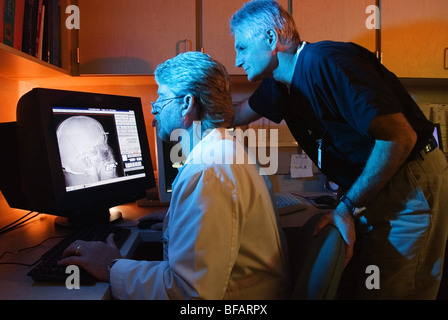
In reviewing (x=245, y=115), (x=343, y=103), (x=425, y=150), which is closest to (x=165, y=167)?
(x=245, y=115)

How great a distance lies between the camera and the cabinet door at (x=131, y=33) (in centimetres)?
138

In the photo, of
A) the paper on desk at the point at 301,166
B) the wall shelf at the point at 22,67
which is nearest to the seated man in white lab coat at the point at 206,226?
the wall shelf at the point at 22,67

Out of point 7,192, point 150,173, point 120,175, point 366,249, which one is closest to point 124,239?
point 120,175

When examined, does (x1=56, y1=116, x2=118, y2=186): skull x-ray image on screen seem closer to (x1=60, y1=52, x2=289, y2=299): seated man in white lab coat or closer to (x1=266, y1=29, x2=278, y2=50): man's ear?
(x1=60, y1=52, x2=289, y2=299): seated man in white lab coat

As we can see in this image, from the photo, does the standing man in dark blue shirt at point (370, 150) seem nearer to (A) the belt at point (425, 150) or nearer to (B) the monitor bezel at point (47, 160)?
(A) the belt at point (425, 150)

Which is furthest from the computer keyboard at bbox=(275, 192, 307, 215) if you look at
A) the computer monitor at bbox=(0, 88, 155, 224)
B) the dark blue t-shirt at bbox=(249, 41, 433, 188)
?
the computer monitor at bbox=(0, 88, 155, 224)

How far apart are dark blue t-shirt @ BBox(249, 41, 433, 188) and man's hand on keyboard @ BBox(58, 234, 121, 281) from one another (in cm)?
83

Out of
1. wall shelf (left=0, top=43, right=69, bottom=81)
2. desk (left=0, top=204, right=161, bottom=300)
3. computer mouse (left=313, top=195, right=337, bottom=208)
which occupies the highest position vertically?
wall shelf (left=0, top=43, right=69, bottom=81)

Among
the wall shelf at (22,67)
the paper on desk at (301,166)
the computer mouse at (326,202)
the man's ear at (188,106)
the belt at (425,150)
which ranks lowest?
the computer mouse at (326,202)

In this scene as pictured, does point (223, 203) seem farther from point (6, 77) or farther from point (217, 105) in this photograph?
point (6, 77)

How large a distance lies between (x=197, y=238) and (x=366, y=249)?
73 centimetres

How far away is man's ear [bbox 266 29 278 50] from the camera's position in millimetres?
1104
